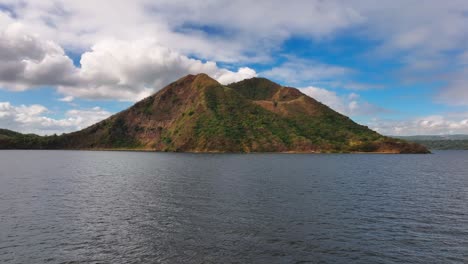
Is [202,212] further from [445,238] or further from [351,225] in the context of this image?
[445,238]

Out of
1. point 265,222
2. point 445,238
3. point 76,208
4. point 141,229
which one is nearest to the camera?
point 445,238

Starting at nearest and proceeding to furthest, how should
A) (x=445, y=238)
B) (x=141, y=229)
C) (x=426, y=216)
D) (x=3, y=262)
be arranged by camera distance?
(x=3, y=262)
(x=445, y=238)
(x=141, y=229)
(x=426, y=216)

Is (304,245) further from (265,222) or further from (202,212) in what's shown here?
(202,212)

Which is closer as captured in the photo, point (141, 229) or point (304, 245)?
point (304, 245)

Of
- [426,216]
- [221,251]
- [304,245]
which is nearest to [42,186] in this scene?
[221,251]

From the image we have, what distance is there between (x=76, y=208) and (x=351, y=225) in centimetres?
3648

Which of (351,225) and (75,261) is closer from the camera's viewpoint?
(75,261)

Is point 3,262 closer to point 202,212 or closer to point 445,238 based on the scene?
point 202,212

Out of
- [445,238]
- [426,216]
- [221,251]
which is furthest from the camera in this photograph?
[426,216]

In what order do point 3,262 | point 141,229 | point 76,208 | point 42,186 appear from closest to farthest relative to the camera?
point 3,262 < point 141,229 < point 76,208 < point 42,186

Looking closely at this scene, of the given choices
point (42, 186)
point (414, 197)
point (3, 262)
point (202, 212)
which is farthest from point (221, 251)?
point (42, 186)

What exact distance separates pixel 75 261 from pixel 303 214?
88.6ft

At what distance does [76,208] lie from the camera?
44.9 meters

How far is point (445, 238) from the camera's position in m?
32.4
